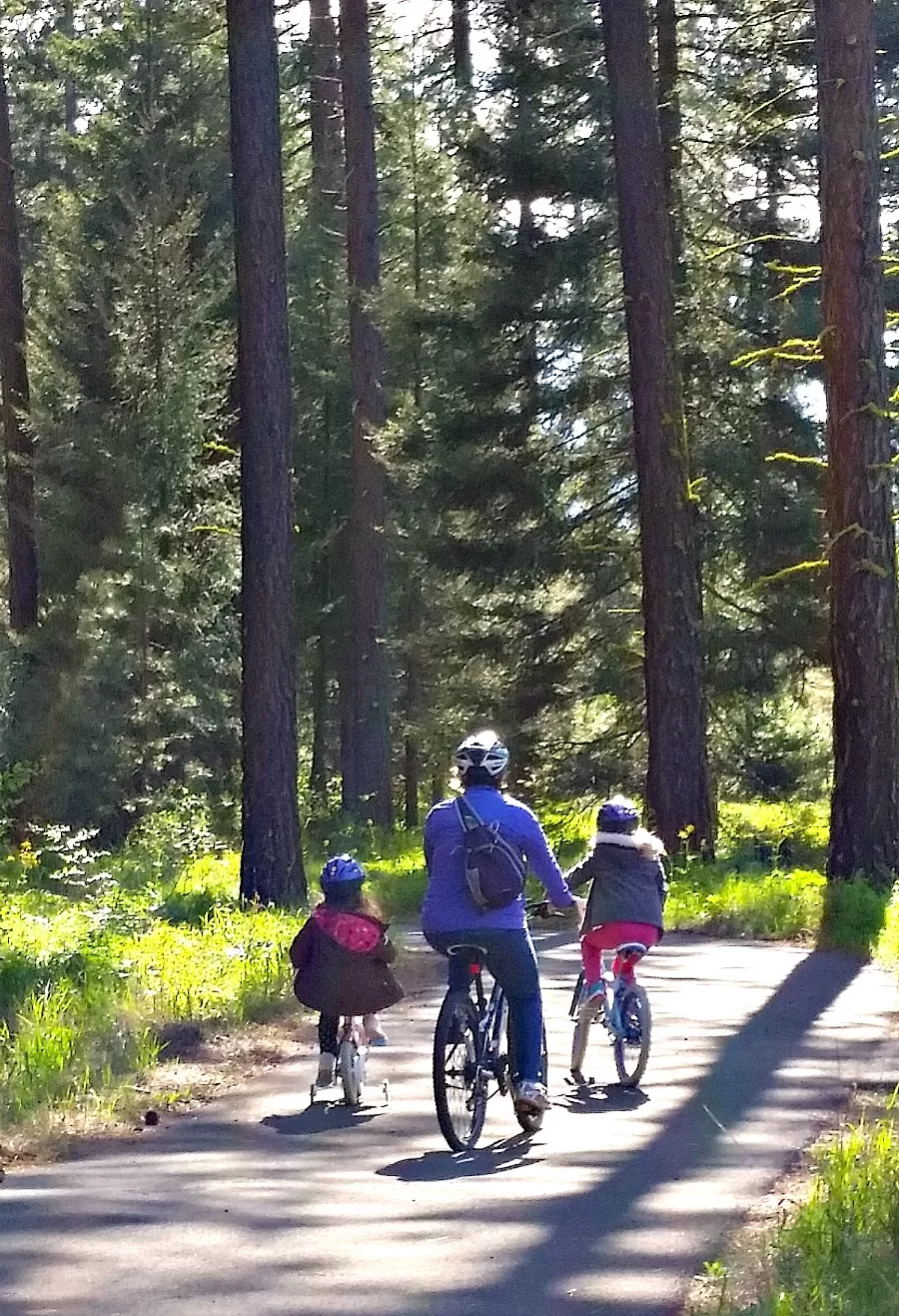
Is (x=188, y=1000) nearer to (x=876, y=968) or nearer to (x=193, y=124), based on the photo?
(x=876, y=968)

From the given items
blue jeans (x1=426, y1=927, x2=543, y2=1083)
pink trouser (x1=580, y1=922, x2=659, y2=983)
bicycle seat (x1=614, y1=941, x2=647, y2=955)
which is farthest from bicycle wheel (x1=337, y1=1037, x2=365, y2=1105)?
bicycle seat (x1=614, y1=941, x2=647, y2=955)

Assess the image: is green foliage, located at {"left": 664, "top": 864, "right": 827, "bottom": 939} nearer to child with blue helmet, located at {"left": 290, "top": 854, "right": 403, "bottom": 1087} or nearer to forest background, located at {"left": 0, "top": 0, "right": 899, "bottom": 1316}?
forest background, located at {"left": 0, "top": 0, "right": 899, "bottom": 1316}

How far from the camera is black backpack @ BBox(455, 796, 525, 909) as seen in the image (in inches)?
327

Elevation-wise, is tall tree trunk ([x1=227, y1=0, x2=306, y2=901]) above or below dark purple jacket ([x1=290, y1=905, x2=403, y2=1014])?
above

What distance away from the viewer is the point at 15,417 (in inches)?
1197

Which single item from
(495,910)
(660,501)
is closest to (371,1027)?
(495,910)

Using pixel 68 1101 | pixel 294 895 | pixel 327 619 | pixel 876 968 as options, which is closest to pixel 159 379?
pixel 327 619

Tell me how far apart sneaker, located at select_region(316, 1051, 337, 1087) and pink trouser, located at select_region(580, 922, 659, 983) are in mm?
1527

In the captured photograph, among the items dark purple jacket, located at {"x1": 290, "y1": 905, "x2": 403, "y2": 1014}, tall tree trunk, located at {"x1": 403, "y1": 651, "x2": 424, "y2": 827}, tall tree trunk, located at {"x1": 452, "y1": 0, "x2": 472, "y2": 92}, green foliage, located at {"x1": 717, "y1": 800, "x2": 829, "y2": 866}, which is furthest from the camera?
tall tree trunk, located at {"x1": 403, "y1": 651, "x2": 424, "y2": 827}

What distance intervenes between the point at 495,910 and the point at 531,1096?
0.90 meters

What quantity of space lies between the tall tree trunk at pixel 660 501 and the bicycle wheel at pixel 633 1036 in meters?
10.7

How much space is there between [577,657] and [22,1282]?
21.1 metres

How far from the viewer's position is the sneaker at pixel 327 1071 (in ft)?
31.7

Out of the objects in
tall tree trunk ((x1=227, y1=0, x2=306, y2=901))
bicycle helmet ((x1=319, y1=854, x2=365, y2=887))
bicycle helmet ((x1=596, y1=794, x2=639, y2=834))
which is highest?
tall tree trunk ((x1=227, y1=0, x2=306, y2=901))
